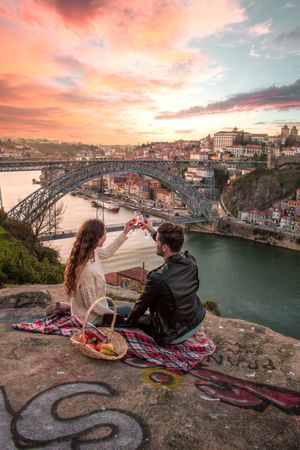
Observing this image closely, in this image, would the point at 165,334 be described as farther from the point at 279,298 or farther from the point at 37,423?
the point at 279,298

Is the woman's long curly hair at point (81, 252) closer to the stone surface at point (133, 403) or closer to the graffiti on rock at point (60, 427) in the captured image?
the stone surface at point (133, 403)

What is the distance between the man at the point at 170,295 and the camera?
143cm

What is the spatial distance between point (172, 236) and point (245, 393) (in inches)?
22.6

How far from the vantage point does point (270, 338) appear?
190cm

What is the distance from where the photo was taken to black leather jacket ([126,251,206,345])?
1424 mm

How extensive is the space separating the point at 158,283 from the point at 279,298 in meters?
11.9

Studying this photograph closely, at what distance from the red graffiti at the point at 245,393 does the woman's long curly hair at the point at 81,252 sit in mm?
558

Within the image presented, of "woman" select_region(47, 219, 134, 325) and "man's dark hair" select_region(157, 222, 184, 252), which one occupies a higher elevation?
"man's dark hair" select_region(157, 222, 184, 252)

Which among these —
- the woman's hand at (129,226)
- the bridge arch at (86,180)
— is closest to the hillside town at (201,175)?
the bridge arch at (86,180)

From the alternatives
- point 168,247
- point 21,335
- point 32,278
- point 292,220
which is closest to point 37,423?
point 21,335

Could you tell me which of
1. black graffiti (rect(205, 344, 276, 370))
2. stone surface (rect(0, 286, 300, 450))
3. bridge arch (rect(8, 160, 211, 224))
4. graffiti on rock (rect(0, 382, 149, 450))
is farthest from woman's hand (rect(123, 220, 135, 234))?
bridge arch (rect(8, 160, 211, 224))

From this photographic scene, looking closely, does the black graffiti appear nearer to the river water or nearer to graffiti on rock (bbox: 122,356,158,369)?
graffiti on rock (bbox: 122,356,158,369)

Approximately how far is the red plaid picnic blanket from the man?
0.11 ft

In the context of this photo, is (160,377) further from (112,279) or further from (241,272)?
(241,272)
